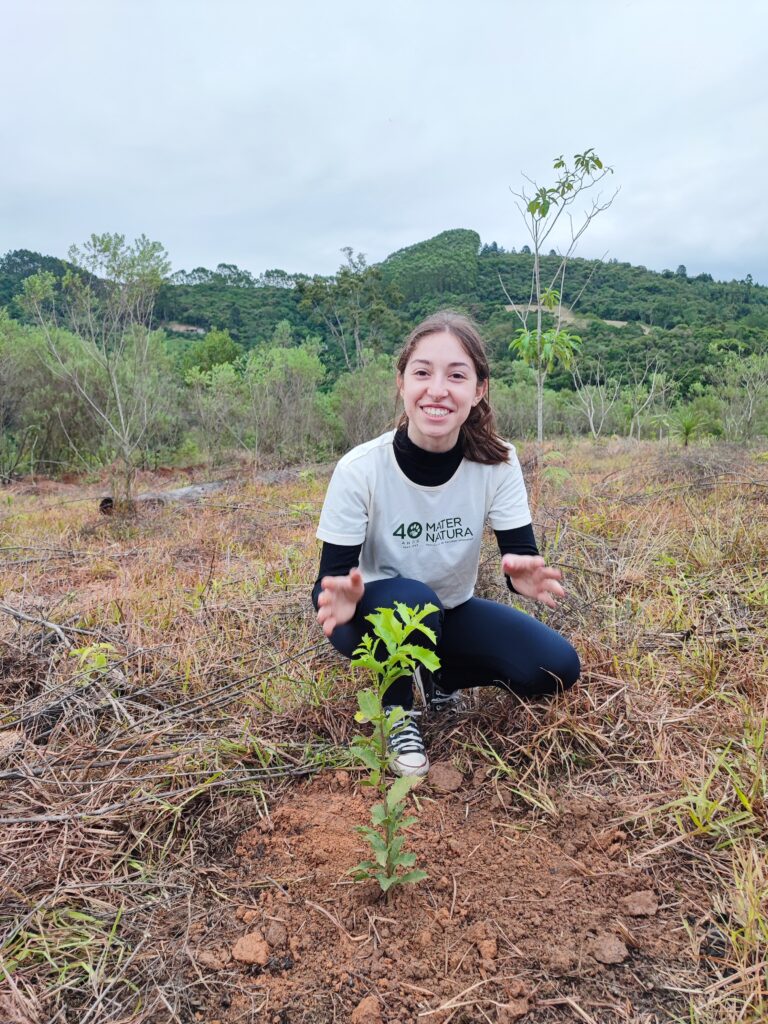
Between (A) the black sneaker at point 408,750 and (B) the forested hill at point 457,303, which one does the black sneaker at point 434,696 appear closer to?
(A) the black sneaker at point 408,750

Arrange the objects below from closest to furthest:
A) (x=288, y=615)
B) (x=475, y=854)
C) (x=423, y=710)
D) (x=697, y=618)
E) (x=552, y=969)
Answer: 1. (x=552, y=969)
2. (x=475, y=854)
3. (x=423, y=710)
4. (x=697, y=618)
5. (x=288, y=615)

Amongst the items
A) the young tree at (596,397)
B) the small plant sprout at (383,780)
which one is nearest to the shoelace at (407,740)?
the small plant sprout at (383,780)

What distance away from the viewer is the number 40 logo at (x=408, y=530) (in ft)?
5.70

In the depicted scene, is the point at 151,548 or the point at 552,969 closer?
the point at 552,969

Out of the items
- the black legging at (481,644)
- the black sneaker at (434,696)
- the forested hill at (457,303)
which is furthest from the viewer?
the forested hill at (457,303)

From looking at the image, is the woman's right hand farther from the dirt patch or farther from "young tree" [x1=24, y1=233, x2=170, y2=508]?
"young tree" [x1=24, y1=233, x2=170, y2=508]

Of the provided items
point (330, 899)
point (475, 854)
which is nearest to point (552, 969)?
point (475, 854)

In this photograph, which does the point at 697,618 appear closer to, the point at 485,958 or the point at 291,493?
the point at 485,958

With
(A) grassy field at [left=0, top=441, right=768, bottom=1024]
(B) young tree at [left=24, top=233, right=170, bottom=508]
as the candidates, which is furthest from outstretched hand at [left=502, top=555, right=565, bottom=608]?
(B) young tree at [left=24, top=233, right=170, bottom=508]

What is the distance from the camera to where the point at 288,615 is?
2443 millimetres

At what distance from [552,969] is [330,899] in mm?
432

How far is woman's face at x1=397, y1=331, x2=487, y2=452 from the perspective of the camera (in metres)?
1.61

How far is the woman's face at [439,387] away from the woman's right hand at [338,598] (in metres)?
0.47

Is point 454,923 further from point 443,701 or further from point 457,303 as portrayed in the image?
point 457,303
